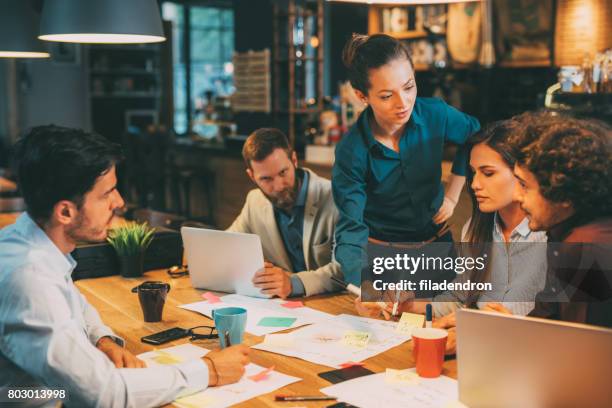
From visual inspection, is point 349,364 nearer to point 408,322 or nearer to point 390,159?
point 408,322

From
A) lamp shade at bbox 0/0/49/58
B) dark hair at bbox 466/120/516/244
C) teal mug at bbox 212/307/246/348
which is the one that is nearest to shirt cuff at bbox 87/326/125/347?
teal mug at bbox 212/307/246/348

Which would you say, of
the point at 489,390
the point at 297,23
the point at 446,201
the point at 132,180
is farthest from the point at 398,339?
the point at 132,180

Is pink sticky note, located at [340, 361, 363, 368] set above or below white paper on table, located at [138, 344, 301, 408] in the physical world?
above

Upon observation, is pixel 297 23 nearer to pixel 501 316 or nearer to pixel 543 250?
pixel 543 250

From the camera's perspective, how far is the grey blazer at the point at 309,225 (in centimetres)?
290

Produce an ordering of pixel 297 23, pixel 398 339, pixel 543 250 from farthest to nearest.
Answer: pixel 297 23 → pixel 543 250 → pixel 398 339

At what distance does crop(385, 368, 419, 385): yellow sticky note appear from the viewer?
65.3 inches

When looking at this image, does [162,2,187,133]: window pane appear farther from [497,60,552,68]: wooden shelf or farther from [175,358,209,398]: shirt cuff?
[175,358,209,398]: shirt cuff

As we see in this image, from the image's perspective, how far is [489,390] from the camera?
1.45m

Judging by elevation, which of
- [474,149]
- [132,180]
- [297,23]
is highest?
[297,23]

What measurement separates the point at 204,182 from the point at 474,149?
5443mm

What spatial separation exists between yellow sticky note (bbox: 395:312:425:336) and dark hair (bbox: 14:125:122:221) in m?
0.94

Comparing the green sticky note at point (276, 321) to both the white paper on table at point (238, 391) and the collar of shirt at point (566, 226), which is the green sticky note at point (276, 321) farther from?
the collar of shirt at point (566, 226)

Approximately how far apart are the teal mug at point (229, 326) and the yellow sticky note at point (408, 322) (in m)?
0.45
